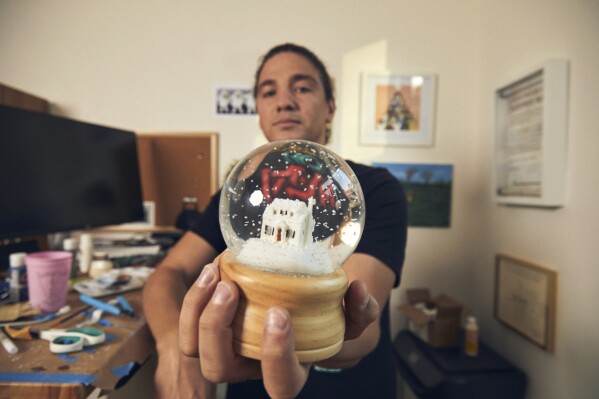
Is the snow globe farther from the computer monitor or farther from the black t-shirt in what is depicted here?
the computer monitor

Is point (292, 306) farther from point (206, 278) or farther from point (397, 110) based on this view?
point (397, 110)

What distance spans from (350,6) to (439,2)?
0.44 meters

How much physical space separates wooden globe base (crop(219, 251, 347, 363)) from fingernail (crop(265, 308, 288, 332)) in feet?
0.06

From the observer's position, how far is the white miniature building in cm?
40

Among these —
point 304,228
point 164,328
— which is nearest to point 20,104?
point 164,328

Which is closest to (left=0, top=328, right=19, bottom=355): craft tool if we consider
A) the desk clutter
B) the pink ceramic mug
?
the desk clutter

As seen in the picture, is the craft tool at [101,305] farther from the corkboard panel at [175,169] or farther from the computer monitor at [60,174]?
the corkboard panel at [175,169]

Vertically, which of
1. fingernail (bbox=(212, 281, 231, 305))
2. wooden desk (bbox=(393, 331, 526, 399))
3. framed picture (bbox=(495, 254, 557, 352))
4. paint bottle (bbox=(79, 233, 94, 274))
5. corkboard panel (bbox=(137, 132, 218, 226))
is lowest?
wooden desk (bbox=(393, 331, 526, 399))

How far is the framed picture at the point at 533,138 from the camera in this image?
3.54 feet

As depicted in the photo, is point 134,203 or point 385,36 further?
point 385,36

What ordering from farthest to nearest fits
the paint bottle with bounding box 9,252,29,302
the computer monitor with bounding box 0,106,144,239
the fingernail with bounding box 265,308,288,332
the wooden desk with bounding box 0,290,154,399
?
the computer monitor with bounding box 0,106,144,239
the paint bottle with bounding box 9,252,29,302
the wooden desk with bounding box 0,290,154,399
the fingernail with bounding box 265,308,288,332

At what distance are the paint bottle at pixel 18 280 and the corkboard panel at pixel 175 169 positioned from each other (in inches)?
33.3

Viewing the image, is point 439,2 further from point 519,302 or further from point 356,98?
point 519,302

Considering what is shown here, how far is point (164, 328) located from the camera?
764 millimetres
